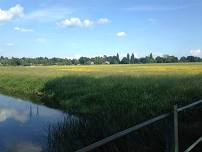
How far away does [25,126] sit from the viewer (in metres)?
16.2

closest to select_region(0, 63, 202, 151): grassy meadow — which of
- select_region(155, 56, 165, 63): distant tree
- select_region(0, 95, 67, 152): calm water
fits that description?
select_region(0, 95, 67, 152): calm water

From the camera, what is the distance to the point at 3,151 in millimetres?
11789

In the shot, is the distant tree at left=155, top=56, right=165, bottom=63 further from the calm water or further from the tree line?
the calm water

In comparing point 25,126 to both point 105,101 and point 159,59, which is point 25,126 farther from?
point 159,59

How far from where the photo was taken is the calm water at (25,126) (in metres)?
12.3

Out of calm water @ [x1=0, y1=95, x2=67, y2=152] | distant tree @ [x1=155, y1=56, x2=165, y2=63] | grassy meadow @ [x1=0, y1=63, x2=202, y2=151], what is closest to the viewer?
grassy meadow @ [x1=0, y1=63, x2=202, y2=151]

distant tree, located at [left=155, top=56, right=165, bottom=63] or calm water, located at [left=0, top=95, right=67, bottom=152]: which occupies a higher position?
distant tree, located at [left=155, top=56, right=165, bottom=63]

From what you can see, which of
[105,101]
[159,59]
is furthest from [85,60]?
[105,101]

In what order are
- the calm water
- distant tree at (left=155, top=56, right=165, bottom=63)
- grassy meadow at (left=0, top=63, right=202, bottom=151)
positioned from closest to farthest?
grassy meadow at (left=0, top=63, right=202, bottom=151)
the calm water
distant tree at (left=155, top=56, right=165, bottom=63)

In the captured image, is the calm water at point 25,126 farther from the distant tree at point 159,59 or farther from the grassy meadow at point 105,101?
the distant tree at point 159,59

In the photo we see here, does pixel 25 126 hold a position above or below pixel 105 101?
below

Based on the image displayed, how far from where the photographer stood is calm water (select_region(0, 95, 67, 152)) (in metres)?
12.3

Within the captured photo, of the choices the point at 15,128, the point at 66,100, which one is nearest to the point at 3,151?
the point at 15,128

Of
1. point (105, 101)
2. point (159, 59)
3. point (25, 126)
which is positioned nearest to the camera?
point (25, 126)
